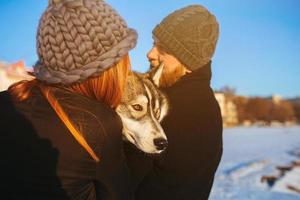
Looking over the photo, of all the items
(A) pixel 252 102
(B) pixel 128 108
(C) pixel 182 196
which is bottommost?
(A) pixel 252 102

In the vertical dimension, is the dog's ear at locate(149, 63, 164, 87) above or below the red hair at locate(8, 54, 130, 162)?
below

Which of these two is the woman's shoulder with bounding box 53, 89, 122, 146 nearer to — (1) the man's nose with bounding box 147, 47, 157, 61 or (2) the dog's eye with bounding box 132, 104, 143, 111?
(2) the dog's eye with bounding box 132, 104, 143, 111

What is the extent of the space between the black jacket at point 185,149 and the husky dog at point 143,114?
0.06 m

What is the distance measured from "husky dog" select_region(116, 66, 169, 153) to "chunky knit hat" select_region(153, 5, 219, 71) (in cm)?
18

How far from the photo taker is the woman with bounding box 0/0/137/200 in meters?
1.51

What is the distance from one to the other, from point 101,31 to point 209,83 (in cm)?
93

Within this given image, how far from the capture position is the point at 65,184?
1565 millimetres

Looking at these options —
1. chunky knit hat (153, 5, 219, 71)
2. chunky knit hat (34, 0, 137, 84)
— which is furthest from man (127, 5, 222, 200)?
chunky knit hat (34, 0, 137, 84)

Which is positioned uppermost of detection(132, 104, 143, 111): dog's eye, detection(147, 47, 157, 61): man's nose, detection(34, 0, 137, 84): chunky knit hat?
detection(34, 0, 137, 84): chunky knit hat

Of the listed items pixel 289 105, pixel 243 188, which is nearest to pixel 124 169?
pixel 243 188

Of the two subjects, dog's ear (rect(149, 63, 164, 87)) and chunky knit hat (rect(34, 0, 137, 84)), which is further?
dog's ear (rect(149, 63, 164, 87))

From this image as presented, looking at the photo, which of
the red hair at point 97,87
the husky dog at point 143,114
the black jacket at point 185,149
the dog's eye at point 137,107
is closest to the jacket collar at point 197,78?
the black jacket at point 185,149

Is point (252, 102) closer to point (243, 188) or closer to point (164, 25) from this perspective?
point (243, 188)

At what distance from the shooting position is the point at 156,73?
7.43 ft
